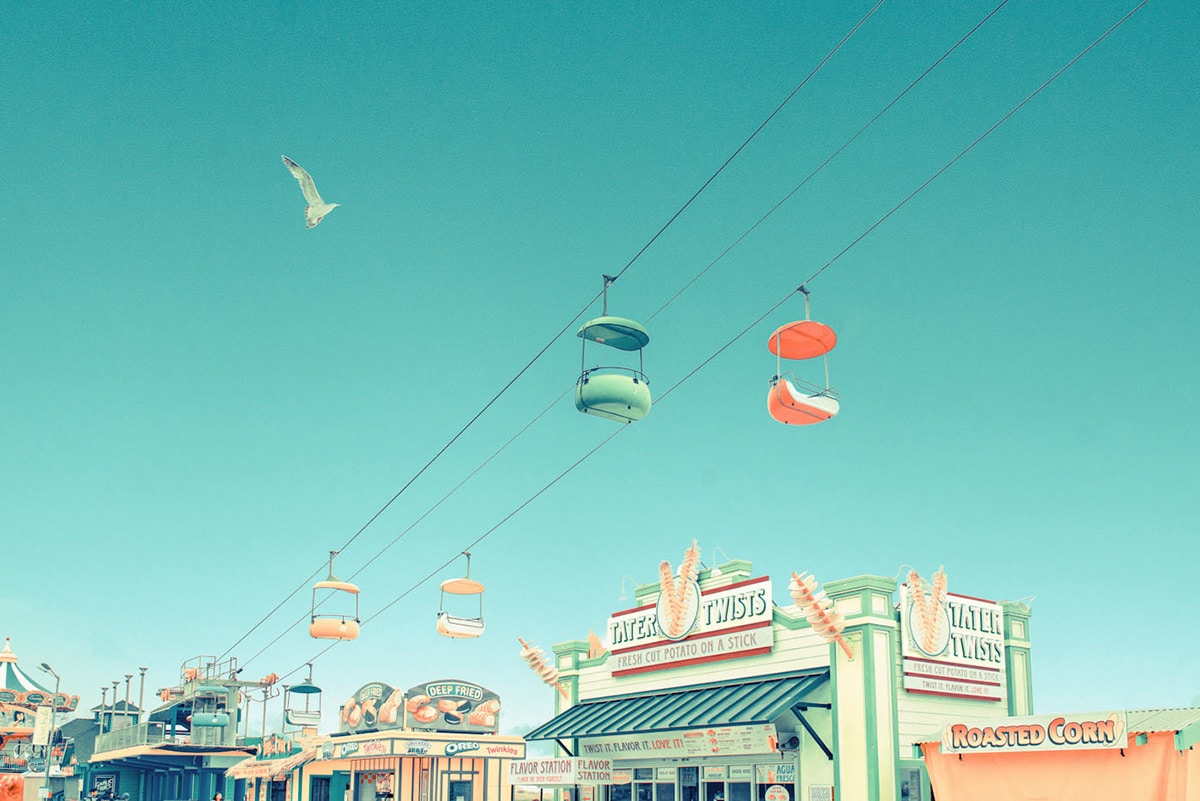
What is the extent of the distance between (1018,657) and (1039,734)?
586 centimetres

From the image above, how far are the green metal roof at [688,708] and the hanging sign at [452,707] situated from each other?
13.3m

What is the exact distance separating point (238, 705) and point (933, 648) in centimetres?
4195

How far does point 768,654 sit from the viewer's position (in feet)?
69.6

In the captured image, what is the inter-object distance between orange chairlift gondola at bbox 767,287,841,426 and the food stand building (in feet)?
15.0

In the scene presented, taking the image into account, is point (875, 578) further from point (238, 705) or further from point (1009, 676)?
point (238, 705)

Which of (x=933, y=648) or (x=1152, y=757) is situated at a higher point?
(x=933, y=648)

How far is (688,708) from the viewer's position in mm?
21859

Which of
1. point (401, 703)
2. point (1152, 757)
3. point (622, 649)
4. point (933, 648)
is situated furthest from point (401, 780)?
point (1152, 757)

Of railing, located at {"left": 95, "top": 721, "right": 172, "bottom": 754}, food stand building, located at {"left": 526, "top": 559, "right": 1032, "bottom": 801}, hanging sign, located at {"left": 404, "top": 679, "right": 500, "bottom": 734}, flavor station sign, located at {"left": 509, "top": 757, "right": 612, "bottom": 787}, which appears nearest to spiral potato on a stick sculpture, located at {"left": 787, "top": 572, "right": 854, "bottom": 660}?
food stand building, located at {"left": 526, "top": 559, "right": 1032, "bottom": 801}

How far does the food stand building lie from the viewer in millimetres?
19172

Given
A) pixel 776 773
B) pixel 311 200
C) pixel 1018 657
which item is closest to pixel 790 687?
pixel 776 773

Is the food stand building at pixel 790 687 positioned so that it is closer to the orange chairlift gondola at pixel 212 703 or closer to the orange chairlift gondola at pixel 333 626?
the orange chairlift gondola at pixel 333 626

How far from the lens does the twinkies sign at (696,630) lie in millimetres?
21516

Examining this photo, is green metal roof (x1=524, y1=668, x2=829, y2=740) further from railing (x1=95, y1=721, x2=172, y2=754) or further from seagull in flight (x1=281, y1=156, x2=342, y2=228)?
railing (x1=95, y1=721, x2=172, y2=754)
